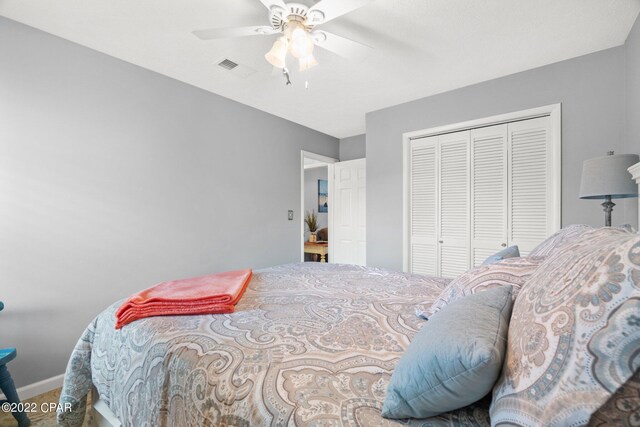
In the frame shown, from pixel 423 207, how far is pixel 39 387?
356 cm

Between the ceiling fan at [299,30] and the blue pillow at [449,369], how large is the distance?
153 cm

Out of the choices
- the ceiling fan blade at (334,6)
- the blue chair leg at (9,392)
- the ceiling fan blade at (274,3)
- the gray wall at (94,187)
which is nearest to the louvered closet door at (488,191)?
the ceiling fan blade at (334,6)

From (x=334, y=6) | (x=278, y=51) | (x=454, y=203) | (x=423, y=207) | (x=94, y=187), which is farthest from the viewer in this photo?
(x=423, y=207)

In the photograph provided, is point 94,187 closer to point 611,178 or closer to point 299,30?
point 299,30

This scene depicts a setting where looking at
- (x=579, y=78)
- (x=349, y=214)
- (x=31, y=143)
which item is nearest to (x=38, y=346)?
(x=31, y=143)

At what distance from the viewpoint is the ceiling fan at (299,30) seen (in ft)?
5.01

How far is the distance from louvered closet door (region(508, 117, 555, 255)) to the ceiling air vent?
2.58 m

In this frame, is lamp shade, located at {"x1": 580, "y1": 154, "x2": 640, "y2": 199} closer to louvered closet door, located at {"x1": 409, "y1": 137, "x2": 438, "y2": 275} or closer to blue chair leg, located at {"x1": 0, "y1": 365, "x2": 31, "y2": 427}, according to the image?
louvered closet door, located at {"x1": 409, "y1": 137, "x2": 438, "y2": 275}

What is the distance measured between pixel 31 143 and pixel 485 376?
280 centimetres

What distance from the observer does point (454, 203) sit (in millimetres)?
2988

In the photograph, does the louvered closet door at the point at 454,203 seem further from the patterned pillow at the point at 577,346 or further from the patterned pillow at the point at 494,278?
the patterned pillow at the point at 577,346

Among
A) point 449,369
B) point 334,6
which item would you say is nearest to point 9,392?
point 449,369

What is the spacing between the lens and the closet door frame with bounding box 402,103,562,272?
94.7 inches

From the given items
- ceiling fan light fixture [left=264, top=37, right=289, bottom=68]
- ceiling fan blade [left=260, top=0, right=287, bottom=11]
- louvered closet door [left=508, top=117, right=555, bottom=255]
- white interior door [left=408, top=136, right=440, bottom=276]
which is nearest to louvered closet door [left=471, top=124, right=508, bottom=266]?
louvered closet door [left=508, top=117, right=555, bottom=255]
